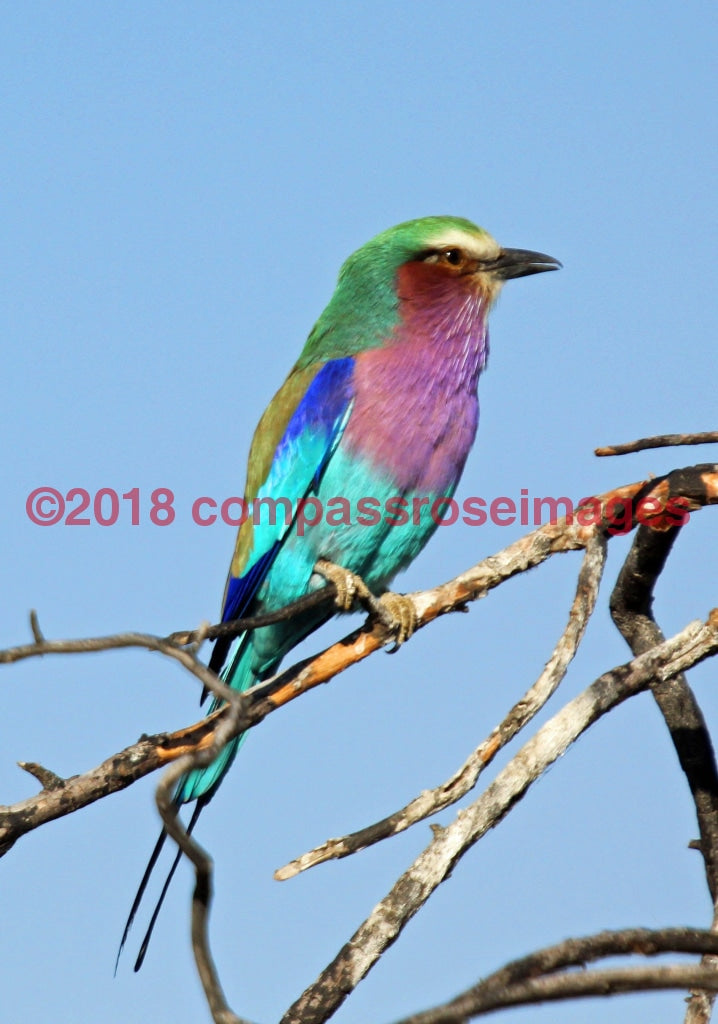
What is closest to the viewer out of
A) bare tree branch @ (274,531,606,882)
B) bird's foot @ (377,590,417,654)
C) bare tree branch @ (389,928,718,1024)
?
bare tree branch @ (389,928,718,1024)

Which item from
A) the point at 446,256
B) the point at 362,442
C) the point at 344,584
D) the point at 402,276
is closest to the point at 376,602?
the point at 344,584

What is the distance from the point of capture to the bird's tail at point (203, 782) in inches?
173

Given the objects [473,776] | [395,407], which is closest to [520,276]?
[395,407]

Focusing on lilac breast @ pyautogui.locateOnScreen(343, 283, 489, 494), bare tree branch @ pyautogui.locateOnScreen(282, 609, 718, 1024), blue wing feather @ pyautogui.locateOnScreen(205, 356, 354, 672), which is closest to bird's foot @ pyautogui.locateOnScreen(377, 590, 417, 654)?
lilac breast @ pyautogui.locateOnScreen(343, 283, 489, 494)

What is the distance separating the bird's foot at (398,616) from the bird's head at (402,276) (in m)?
1.20

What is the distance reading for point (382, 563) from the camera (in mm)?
4891

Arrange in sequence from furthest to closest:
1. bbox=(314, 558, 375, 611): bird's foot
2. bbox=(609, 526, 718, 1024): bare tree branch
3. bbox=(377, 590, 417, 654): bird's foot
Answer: bbox=(314, 558, 375, 611): bird's foot → bbox=(377, 590, 417, 654): bird's foot → bbox=(609, 526, 718, 1024): bare tree branch

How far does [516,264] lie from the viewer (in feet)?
18.4

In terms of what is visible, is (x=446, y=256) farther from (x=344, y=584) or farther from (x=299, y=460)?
(x=344, y=584)

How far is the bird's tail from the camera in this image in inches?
173

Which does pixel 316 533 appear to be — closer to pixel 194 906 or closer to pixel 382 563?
pixel 382 563

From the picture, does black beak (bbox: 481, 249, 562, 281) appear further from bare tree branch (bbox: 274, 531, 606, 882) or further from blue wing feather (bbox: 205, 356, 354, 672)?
bare tree branch (bbox: 274, 531, 606, 882)

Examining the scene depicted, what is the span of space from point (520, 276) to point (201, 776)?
2.67m

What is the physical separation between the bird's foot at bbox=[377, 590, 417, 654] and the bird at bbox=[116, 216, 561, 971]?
0.09 feet
